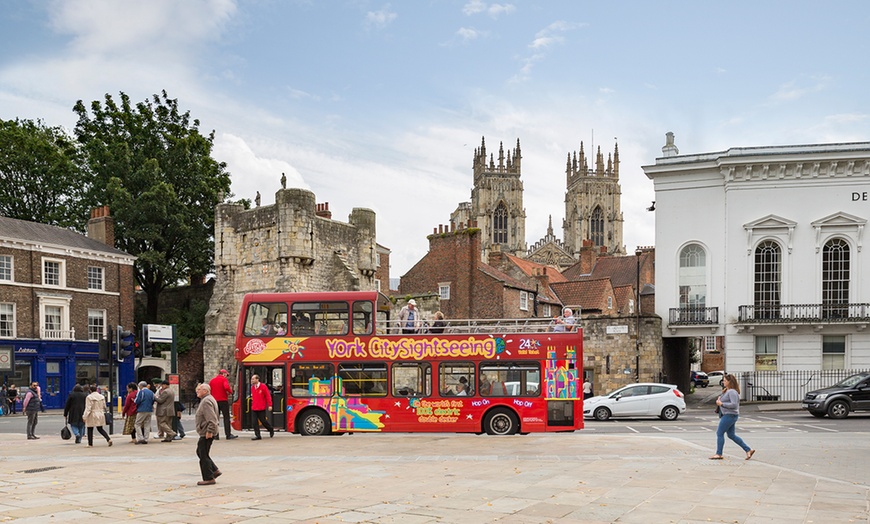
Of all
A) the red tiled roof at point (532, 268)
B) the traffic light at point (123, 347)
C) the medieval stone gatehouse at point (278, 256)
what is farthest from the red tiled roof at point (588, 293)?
the traffic light at point (123, 347)

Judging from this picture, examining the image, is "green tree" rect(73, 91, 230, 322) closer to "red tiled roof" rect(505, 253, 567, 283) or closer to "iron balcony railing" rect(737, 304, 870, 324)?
"red tiled roof" rect(505, 253, 567, 283)

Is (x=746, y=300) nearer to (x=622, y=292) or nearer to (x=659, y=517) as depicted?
(x=622, y=292)

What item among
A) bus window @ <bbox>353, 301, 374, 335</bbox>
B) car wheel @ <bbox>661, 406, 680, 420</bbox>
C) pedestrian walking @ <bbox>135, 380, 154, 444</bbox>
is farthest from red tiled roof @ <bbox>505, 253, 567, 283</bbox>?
pedestrian walking @ <bbox>135, 380, 154, 444</bbox>

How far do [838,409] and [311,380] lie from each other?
57.8ft

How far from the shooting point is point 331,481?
507 inches

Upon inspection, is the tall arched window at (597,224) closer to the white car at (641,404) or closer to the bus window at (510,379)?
the white car at (641,404)

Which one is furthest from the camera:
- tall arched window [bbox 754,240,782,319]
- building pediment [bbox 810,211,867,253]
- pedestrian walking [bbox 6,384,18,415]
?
pedestrian walking [bbox 6,384,18,415]

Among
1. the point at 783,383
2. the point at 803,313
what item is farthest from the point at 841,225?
the point at 783,383

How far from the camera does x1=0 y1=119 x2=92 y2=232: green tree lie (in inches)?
1887

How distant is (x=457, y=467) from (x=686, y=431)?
1111cm

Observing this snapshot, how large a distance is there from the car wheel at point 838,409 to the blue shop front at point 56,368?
97.7 feet

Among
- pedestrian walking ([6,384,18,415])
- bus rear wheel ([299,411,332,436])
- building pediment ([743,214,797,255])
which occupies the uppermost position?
building pediment ([743,214,797,255])

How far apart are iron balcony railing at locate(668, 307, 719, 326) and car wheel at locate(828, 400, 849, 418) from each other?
857 centimetres

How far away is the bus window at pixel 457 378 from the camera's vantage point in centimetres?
2080
